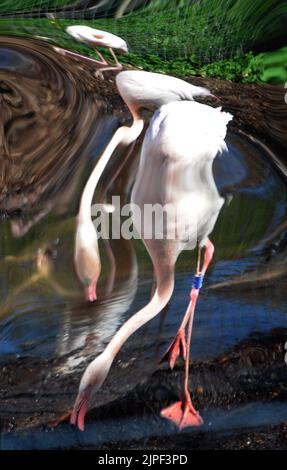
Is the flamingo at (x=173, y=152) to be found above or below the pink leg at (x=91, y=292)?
above

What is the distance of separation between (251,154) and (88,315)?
0.75 metres

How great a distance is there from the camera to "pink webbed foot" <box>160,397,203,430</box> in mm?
2547

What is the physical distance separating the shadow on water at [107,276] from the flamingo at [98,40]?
4 cm

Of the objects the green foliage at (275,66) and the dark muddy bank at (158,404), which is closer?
the green foliage at (275,66)

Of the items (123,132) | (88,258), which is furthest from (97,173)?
(88,258)

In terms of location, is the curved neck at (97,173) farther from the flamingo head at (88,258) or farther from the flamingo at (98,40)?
the flamingo at (98,40)

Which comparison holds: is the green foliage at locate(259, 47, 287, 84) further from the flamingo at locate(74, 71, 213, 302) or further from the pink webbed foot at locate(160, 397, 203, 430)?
the pink webbed foot at locate(160, 397, 203, 430)

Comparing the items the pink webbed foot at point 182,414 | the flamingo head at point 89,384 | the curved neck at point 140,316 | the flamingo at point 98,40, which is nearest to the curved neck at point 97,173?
the flamingo at point 98,40

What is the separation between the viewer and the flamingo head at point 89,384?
8.20ft

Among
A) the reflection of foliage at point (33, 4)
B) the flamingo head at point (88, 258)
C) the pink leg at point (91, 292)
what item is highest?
the reflection of foliage at point (33, 4)

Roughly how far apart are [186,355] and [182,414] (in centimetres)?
20

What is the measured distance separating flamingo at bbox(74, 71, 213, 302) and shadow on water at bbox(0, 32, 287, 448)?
27 millimetres

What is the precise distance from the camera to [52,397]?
251cm
